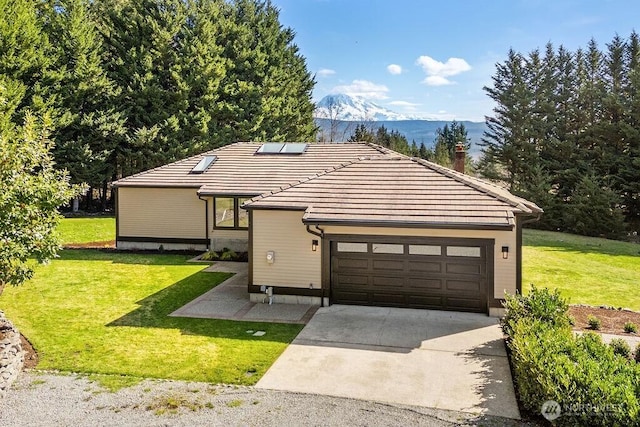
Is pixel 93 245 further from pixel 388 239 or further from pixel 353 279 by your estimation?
pixel 388 239

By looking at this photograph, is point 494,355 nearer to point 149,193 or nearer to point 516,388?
point 516,388

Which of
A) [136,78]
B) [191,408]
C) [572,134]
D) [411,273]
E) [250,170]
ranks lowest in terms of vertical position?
[191,408]

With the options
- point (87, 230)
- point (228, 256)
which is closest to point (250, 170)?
point (228, 256)

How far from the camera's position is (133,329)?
1068 cm

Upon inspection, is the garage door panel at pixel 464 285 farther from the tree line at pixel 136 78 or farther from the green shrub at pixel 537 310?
the tree line at pixel 136 78

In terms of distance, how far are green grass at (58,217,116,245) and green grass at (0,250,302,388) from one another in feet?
22.7

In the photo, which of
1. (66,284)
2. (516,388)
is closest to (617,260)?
(516,388)

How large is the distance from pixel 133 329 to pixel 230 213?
9.09 meters

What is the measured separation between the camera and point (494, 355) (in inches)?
362

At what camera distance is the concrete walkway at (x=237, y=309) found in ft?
38.1

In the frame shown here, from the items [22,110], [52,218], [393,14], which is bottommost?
[52,218]

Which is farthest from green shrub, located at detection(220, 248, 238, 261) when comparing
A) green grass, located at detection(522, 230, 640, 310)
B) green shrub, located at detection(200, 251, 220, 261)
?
green grass, located at detection(522, 230, 640, 310)

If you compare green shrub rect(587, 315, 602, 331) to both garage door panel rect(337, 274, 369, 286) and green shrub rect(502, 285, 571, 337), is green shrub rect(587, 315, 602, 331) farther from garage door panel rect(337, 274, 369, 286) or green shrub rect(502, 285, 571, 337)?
garage door panel rect(337, 274, 369, 286)

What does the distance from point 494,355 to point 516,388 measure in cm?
152
